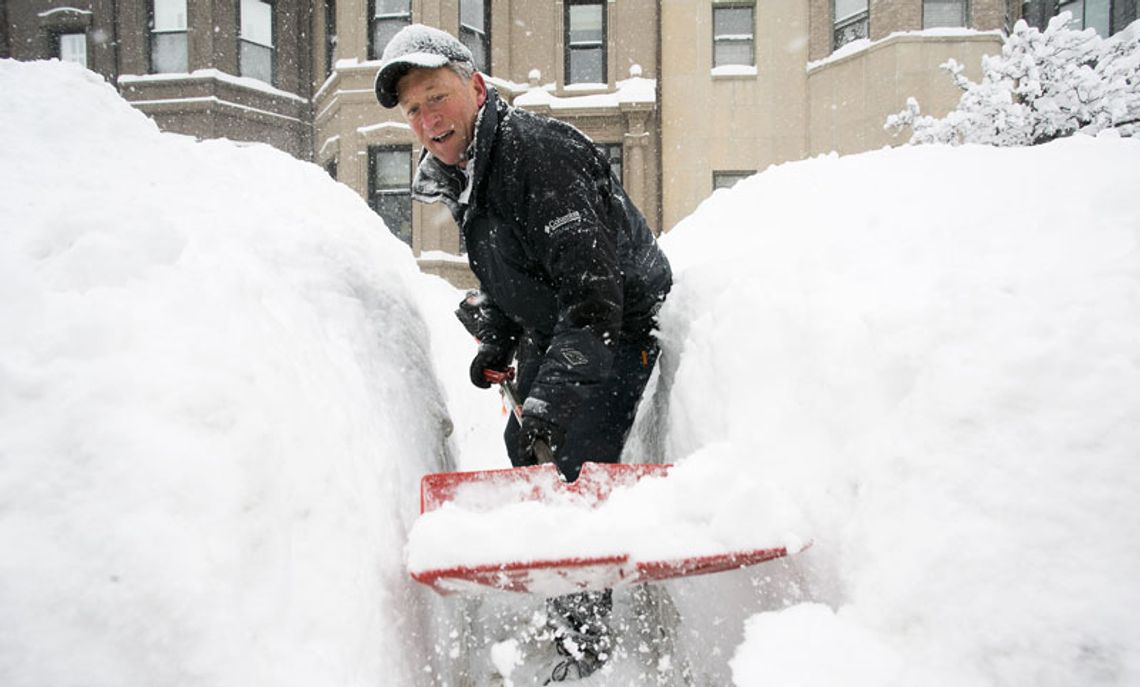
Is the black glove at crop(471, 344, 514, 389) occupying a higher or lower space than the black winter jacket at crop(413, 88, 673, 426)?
lower

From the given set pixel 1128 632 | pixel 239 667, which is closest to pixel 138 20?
pixel 239 667

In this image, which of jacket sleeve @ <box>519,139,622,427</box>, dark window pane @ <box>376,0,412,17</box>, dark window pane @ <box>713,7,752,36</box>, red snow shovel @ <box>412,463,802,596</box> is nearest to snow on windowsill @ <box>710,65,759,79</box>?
dark window pane @ <box>713,7,752,36</box>

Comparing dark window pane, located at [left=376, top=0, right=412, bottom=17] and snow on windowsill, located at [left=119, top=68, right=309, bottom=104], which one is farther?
snow on windowsill, located at [left=119, top=68, right=309, bottom=104]

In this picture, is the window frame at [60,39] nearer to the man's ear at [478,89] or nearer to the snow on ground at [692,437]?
the snow on ground at [692,437]

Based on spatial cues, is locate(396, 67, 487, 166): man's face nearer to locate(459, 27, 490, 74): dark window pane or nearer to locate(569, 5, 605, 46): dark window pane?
locate(459, 27, 490, 74): dark window pane

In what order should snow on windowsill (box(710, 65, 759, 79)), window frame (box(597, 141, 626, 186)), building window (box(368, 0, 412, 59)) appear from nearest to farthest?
1. building window (box(368, 0, 412, 59))
2. snow on windowsill (box(710, 65, 759, 79))
3. window frame (box(597, 141, 626, 186))

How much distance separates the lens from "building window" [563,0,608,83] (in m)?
12.7

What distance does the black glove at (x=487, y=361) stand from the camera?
129 inches

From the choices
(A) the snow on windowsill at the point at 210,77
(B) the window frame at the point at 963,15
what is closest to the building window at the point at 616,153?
(B) the window frame at the point at 963,15

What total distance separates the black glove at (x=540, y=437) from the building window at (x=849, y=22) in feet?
39.4

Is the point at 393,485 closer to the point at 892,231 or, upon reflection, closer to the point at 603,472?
the point at 603,472

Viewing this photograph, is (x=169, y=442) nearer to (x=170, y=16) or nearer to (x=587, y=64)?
(x=587, y=64)

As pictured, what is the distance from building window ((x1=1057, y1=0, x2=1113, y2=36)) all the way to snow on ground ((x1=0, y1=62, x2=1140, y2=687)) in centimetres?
1256

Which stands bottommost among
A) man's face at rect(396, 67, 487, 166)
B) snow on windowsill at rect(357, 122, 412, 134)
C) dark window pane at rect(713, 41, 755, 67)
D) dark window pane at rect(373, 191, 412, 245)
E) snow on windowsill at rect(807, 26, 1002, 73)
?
man's face at rect(396, 67, 487, 166)
